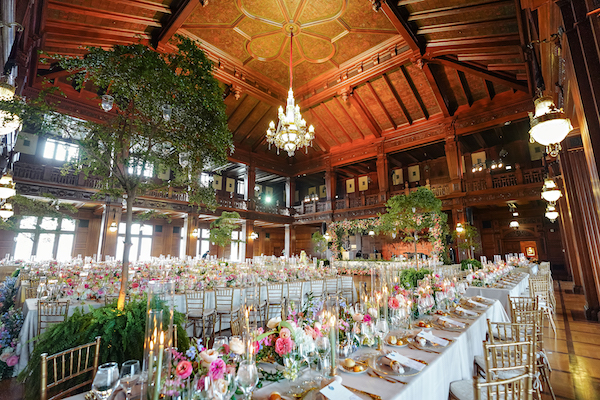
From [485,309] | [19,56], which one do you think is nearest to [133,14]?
[19,56]

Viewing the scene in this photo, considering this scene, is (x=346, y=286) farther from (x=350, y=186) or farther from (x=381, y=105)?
(x=350, y=186)

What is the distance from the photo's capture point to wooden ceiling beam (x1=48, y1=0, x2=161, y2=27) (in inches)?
237

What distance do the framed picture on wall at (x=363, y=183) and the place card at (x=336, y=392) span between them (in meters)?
16.5

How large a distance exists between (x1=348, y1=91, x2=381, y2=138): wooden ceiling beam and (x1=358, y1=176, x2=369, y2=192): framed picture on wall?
390cm

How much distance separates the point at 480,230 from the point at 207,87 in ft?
50.3

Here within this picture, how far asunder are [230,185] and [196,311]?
564 inches

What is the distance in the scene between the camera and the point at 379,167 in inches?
549

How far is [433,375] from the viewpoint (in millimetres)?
1739

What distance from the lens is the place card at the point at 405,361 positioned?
65.9 inches

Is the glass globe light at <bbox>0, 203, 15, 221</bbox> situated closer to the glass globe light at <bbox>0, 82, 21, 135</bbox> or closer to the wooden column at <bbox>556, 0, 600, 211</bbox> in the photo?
the glass globe light at <bbox>0, 82, 21, 135</bbox>

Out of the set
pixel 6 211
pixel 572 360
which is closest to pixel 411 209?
pixel 572 360

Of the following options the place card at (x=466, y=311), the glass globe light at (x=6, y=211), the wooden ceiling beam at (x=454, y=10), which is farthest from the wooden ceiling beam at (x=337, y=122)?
A: the place card at (x=466, y=311)

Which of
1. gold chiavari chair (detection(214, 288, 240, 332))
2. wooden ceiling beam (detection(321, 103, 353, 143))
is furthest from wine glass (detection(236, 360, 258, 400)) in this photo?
wooden ceiling beam (detection(321, 103, 353, 143))

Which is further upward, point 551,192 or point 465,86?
point 465,86
